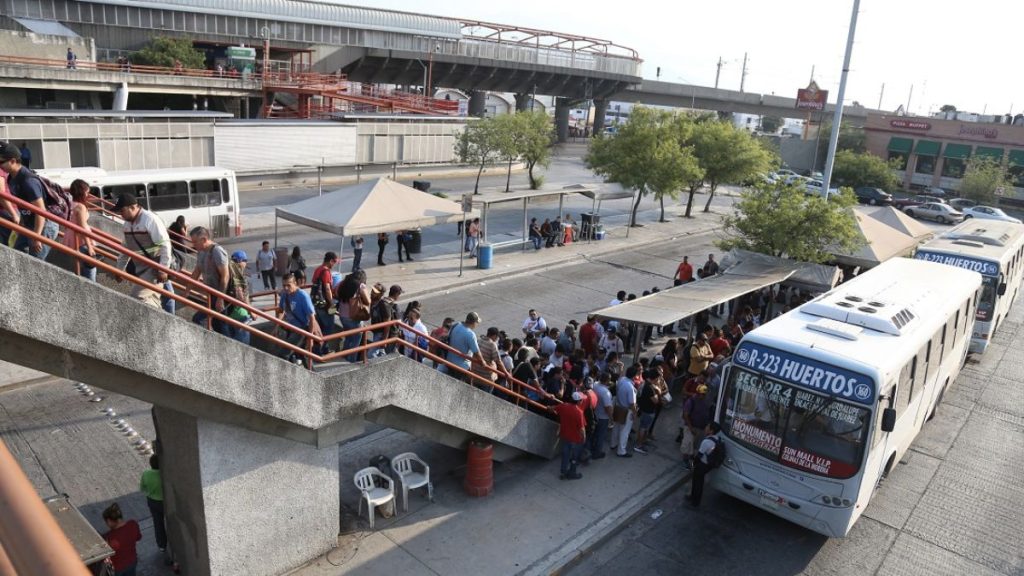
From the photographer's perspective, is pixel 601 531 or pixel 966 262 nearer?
pixel 601 531

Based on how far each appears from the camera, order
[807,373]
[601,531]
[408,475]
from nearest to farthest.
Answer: [807,373] < [601,531] < [408,475]

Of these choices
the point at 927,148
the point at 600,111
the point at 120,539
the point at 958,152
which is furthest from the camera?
the point at 600,111

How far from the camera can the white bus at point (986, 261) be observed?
18328mm

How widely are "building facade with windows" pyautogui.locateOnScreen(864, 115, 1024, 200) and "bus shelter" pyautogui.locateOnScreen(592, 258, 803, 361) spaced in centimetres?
4642

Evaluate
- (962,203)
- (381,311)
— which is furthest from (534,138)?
(962,203)

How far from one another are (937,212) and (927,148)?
838 inches

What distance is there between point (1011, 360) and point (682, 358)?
11165mm

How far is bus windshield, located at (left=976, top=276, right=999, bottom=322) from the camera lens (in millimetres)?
18312

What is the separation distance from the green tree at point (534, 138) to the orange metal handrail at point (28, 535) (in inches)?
1446

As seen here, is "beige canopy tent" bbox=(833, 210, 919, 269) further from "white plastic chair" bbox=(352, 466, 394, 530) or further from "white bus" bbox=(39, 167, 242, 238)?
"white bus" bbox=(39, 167, 242, 238)

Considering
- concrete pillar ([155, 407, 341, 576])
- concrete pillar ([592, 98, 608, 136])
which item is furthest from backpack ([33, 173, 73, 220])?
concrete pillar ([592, 98, 608, 136])

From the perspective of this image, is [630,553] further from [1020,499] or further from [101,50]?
[101,50]

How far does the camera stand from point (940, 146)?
204 ft

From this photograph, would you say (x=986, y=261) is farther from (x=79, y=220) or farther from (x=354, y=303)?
(x=79, y=220)
